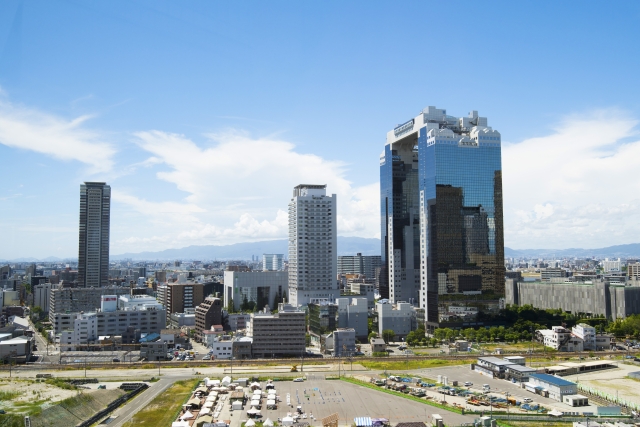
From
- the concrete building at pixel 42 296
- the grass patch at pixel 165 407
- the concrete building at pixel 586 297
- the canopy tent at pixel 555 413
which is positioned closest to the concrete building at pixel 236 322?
the grass patch at pixel 165 407

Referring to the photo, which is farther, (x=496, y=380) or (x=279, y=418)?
(x=496, y=380)

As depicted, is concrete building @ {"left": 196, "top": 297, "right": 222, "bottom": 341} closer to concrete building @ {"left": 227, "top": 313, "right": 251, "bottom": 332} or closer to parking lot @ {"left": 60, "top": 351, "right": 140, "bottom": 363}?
concrete building @ {"left": 227, "top": 313, "right": 251, "bottom": 332}

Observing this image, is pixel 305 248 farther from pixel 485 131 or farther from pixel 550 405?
pixel 550 405

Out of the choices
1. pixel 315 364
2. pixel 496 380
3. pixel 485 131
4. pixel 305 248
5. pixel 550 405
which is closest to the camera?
pixel 550 405

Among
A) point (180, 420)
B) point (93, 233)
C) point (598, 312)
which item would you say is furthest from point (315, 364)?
point (93, 233)

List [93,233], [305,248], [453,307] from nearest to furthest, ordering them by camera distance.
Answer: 1. [453,307]
2. [305,248]
3. [93,233]

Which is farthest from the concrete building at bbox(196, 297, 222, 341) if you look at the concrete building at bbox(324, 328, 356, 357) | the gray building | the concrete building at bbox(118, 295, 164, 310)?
the concrete building at bbox(324, 328, 356, 357)
